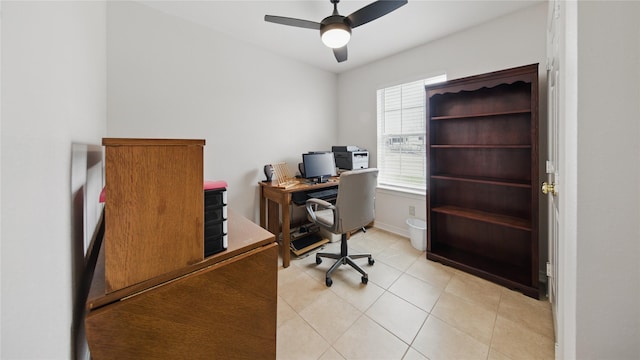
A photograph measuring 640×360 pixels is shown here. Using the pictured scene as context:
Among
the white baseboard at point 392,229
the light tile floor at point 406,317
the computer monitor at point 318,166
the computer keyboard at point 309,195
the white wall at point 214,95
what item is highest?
the white wall at point 214,95

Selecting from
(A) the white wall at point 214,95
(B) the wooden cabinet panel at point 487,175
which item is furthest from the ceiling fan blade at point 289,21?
(B) the wooden cabinet panel at point 487,175

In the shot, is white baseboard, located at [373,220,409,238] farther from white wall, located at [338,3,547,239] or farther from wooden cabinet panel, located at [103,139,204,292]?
wooden cabinet panel, located at [103,139,204,292]

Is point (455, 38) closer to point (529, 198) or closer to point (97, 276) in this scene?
point (529, 198)

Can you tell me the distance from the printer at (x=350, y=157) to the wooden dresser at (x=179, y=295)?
255 cm

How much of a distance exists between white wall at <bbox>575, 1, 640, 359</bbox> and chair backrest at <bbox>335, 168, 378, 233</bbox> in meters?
1.47

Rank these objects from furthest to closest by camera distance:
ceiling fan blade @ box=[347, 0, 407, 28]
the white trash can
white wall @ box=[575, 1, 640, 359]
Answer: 1. the white trash can
2. ceiling fan blade @ box=[347, 0, 407, 28]
3. white wall @ box=[575, 1, 640, 359]

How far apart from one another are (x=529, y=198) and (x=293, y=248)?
2515 millimetres

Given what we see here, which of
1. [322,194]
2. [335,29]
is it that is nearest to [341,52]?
[335,29]

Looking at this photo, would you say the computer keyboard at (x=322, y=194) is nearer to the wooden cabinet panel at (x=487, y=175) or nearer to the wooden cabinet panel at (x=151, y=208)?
the wooden cabinet panel at (x=487, y=175)

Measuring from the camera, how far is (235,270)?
0.85 metres

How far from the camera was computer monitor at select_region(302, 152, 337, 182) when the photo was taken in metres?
2.94

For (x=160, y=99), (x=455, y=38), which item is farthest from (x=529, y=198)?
(x=160, y=99)

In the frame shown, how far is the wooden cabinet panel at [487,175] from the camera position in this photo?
1.98 metres

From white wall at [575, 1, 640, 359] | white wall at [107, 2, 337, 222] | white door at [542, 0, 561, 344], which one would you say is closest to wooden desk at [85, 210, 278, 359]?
white wall at [575, 1, 640, 359]
